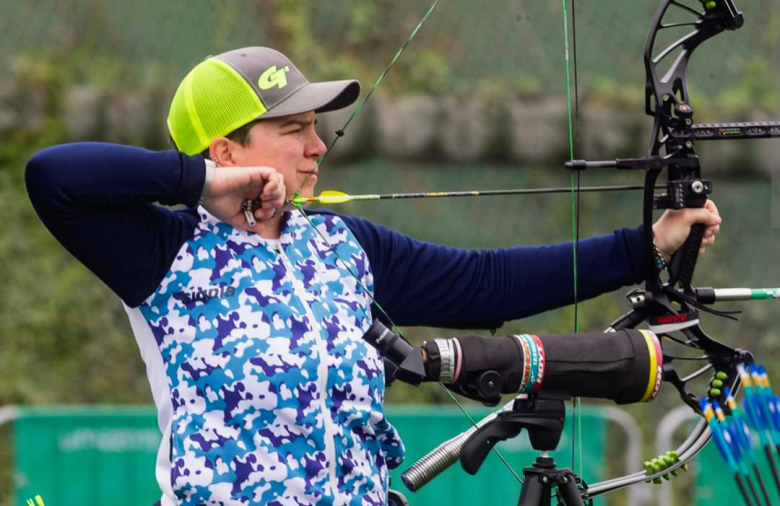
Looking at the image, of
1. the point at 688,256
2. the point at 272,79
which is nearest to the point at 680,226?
the point at 688,256

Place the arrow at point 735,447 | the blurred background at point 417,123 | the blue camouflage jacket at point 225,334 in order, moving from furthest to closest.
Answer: the blurred background at point 417,123, the blue camouflage jacket at point 225,334, the arrow at point 735,447

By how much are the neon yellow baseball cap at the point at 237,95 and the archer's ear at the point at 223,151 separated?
12 mm

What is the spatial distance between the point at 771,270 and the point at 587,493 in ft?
13.0

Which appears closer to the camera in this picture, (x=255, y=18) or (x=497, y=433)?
(x=497, y=433)

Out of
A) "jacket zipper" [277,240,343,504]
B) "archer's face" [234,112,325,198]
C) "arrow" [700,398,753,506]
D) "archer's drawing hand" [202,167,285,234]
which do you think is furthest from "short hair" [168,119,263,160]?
"arrow" [700,398,753,506]

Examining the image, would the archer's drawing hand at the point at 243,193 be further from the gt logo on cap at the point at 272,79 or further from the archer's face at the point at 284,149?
the gt logo on cap at the point at 272,79

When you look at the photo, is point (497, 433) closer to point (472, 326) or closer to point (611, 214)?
point (472, 326)

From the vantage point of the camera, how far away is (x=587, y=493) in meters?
2.46

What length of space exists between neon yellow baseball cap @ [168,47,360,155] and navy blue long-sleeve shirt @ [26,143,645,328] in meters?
0.16

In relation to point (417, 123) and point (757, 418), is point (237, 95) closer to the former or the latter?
point (757, 418)

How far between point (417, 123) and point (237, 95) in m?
3.33

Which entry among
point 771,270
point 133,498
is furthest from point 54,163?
point 771,270

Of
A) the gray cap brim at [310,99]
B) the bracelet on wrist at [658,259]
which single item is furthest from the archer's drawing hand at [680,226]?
the gray cap brim at [310,99]

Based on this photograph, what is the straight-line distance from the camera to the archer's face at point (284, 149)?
258cm
